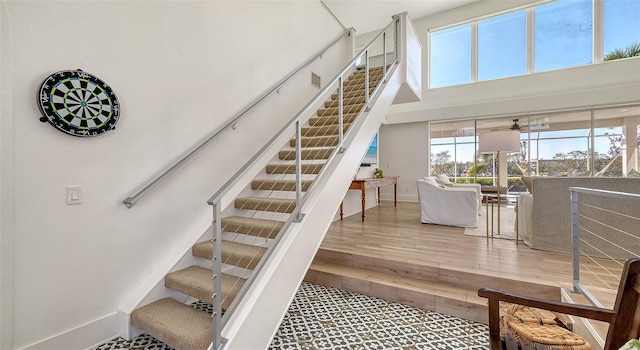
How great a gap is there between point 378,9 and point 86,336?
7877 mm

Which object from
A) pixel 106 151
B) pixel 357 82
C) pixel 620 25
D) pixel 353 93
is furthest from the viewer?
pixel 620 25

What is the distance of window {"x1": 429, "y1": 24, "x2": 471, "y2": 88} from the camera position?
7.57 metres

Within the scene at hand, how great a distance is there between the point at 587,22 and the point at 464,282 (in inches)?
298

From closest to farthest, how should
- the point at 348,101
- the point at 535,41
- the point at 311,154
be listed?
the point at 311,154 < the point at 348,101 < the point at 535,41

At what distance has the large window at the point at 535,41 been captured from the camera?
6.12 m

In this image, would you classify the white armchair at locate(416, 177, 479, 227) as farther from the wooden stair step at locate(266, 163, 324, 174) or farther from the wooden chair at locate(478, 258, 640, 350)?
the wooden chair at locate(478, 258, 640, 350)

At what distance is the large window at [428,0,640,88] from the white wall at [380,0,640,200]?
0.72 feet

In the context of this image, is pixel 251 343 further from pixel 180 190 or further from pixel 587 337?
pixel 587 337

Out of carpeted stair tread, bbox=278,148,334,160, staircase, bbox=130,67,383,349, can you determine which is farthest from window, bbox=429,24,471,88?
carpeted stair tread, bbox=278,148,334,160

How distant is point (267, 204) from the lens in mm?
2736

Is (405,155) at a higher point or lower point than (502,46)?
lower

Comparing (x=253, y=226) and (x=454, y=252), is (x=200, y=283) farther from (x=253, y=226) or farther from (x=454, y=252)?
(x=454, y=252)

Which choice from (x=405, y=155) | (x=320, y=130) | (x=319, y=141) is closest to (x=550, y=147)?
(x=405, y=155)

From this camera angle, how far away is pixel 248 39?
10.8 ft
